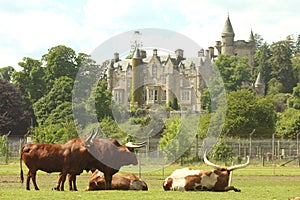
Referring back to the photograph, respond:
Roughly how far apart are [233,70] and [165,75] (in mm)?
59505

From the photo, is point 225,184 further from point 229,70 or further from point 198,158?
point 229,70

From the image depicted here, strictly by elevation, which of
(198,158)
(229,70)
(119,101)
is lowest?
(198,158)

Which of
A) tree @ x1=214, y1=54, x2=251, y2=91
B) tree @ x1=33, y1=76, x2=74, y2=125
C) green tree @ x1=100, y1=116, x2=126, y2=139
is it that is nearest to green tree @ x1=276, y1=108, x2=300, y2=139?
tree @ x1=33, y1=76, x2=74, y2=125

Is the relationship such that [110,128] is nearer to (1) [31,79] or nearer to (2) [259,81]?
(1) [31,79]

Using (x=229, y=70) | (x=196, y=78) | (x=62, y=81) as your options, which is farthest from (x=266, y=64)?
(x=62, y=81)

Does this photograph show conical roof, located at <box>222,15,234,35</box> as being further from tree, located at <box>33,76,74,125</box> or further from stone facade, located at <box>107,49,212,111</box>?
tree, located at <box>33,76,74,125</box>

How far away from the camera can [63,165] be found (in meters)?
22.5

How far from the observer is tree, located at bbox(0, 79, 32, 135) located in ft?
321

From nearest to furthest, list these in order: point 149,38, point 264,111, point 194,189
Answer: point 194,189 → point 149,38 → point 264,111

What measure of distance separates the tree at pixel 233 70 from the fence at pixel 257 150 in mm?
87609

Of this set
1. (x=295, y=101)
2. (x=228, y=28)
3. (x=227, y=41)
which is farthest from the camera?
(x=228, y=28)

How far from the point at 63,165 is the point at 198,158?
29.7 m

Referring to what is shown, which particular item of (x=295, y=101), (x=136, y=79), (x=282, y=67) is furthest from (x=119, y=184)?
(x=282, y=67)

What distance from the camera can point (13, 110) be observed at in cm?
10138
